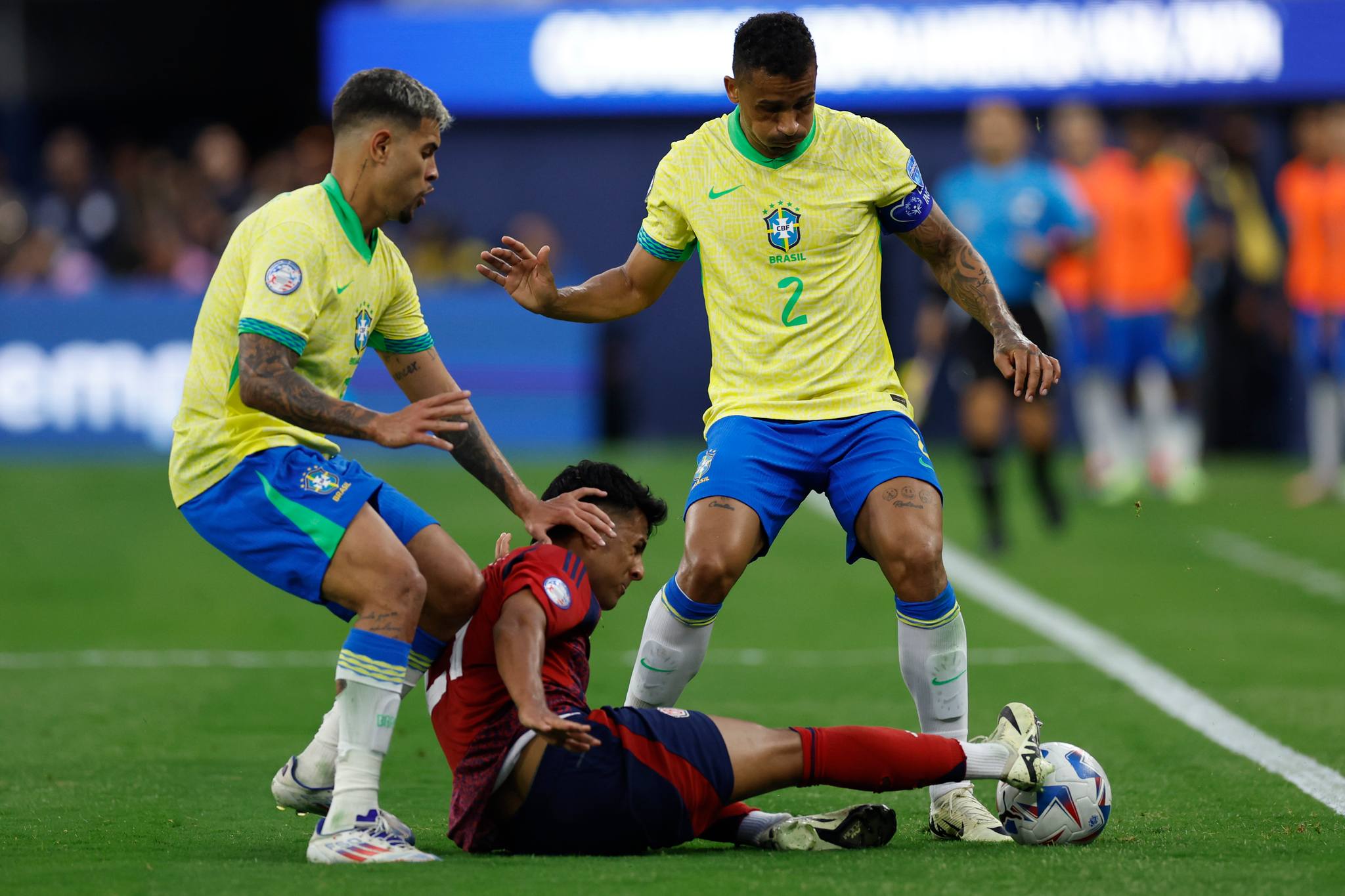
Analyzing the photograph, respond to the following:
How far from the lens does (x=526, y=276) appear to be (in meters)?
5.39

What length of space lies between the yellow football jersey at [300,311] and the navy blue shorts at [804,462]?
105 cm

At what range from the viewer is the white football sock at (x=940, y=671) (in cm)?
505

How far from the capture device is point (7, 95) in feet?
76.9

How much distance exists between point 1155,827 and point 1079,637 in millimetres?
3736

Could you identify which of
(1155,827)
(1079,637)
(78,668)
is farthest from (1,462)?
(1155,827)

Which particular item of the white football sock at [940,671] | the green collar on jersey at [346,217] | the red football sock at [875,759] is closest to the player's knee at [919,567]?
the white football sock at [940,671]

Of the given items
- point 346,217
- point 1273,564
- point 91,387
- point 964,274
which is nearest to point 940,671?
point 964,274

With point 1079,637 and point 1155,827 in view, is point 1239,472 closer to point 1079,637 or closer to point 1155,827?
point 1079,637

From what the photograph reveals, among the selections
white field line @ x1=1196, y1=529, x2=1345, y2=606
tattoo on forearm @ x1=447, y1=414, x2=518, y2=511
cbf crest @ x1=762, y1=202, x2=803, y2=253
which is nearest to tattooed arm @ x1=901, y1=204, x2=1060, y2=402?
cbf crest @ x1=762, y1=202, x2=803, y2=253

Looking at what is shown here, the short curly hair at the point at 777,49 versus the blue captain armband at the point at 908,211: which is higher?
the short curly hair at the point at 777,49

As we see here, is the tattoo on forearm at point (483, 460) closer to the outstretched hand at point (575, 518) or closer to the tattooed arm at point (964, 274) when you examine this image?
the outstretched hand at point (575, 518)

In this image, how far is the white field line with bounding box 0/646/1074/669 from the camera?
8.01m

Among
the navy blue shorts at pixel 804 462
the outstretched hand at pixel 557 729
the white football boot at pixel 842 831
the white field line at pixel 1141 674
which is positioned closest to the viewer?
the outstretched hand at pixel 557 729

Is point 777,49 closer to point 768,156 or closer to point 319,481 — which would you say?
point 768,156
